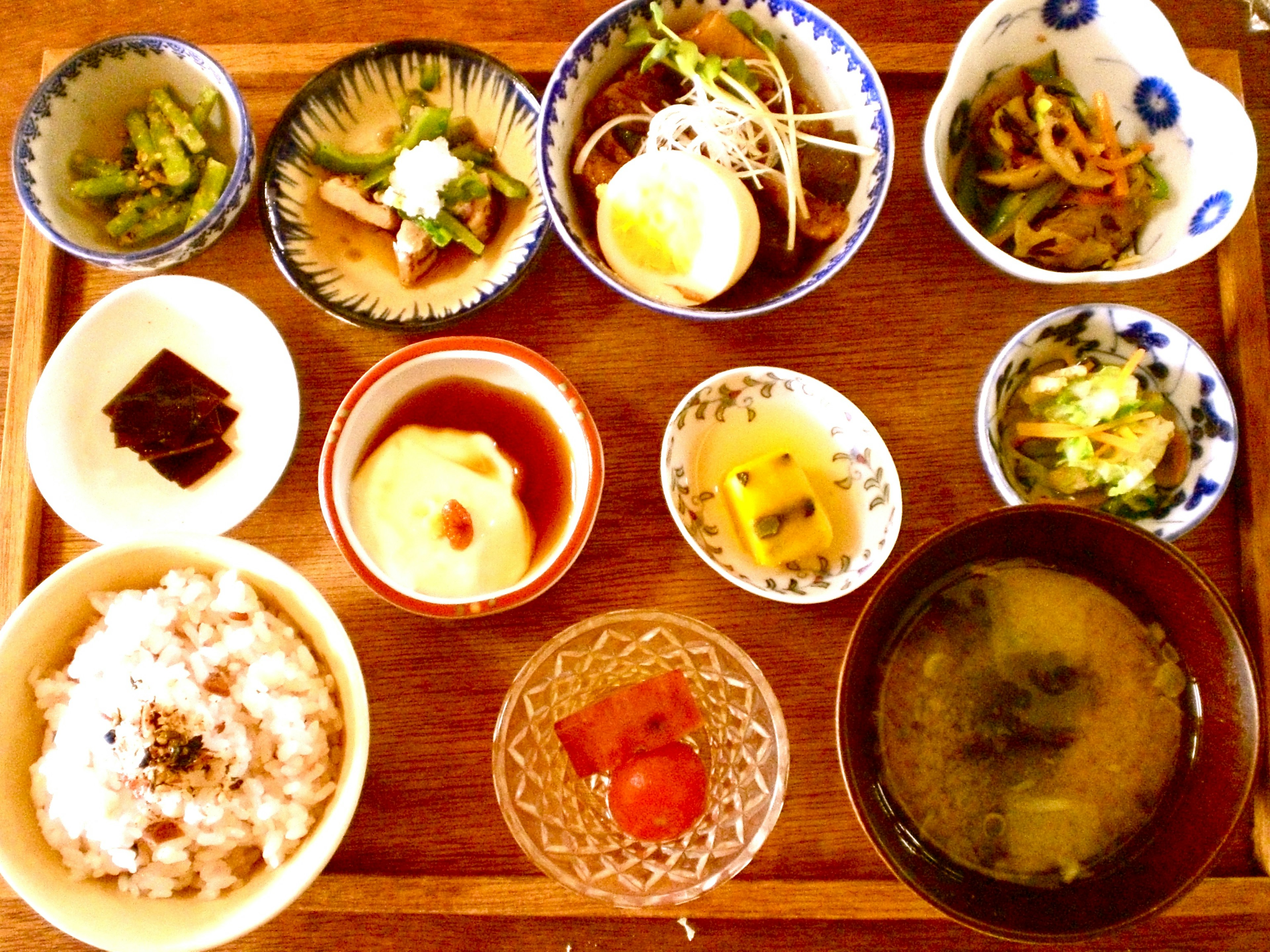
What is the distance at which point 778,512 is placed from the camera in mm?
1489

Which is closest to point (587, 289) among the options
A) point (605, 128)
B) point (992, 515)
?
point (605, 128)

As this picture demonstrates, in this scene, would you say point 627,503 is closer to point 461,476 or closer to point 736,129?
point 461,476

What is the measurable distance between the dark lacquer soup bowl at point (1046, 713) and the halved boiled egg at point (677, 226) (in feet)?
2.02

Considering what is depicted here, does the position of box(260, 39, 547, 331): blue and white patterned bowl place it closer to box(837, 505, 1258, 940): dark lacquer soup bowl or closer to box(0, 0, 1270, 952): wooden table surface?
box(0, 0, 1270, 952): wooden table surface

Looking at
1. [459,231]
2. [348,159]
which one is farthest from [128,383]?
[459,231]

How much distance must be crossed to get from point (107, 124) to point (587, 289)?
100cm

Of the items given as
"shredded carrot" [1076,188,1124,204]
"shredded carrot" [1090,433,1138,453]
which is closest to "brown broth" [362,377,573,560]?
"shredded carrot" [1090,433,1138,453]

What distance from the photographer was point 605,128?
156 cm

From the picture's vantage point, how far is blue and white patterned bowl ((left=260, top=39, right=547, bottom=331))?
1.55 meters

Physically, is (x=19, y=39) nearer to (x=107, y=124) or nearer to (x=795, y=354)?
(x=107, y=124)

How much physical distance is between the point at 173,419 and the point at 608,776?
104 cm

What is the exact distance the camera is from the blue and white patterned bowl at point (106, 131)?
1.53 meters

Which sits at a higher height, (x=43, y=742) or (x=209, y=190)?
(x=209, y=190)

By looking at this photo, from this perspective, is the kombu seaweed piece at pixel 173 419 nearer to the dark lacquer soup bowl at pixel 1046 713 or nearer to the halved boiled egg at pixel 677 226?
the halved boiled egg at pixel 677 226
